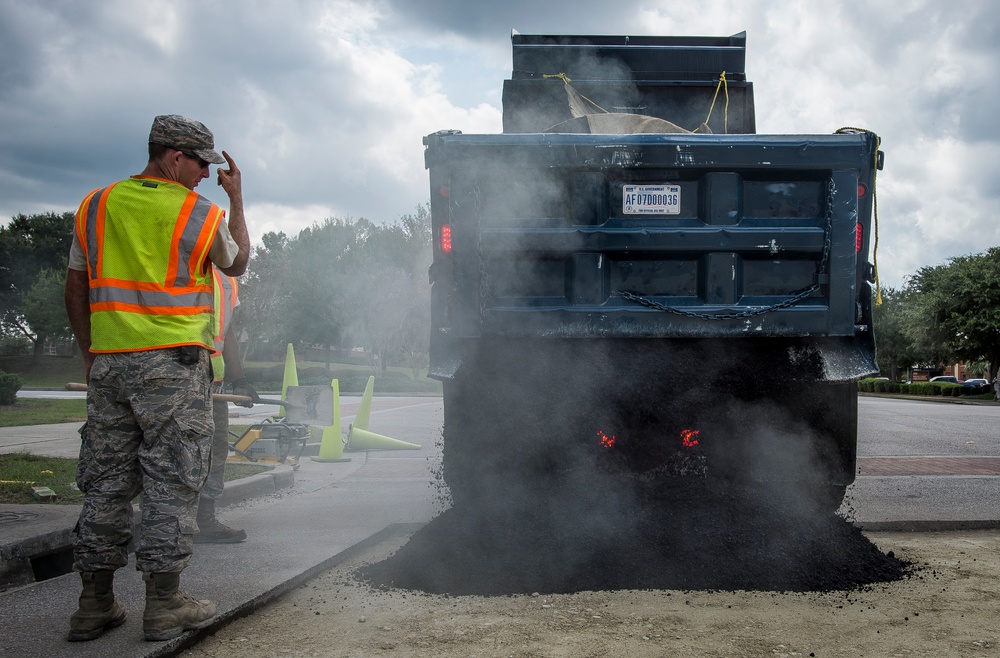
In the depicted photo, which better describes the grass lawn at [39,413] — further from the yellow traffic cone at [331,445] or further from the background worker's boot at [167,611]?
the background worker's boot at [167,611]

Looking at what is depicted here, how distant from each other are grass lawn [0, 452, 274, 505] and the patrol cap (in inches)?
126

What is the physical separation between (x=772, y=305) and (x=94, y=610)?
3.33 m

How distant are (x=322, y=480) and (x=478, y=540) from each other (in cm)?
398

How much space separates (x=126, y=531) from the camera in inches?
123

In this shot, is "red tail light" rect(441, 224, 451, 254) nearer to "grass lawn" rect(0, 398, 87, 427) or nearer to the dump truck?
the dump truck

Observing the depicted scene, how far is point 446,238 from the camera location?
4309 millimetres

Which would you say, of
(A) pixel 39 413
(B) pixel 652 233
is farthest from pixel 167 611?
(A) pixel 39 413

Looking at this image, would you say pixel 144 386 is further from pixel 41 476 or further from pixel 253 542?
pixel 41 476

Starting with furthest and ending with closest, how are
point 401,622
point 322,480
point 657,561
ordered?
point 322,480 < point 657,561 < point 401,622

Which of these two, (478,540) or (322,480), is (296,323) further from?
(478,540)

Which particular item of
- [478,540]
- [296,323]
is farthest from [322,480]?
[296,323]

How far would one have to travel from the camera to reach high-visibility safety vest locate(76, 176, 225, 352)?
3.10 meters

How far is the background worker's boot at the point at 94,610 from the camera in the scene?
119 inches

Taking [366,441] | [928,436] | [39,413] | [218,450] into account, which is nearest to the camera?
[218,450]
